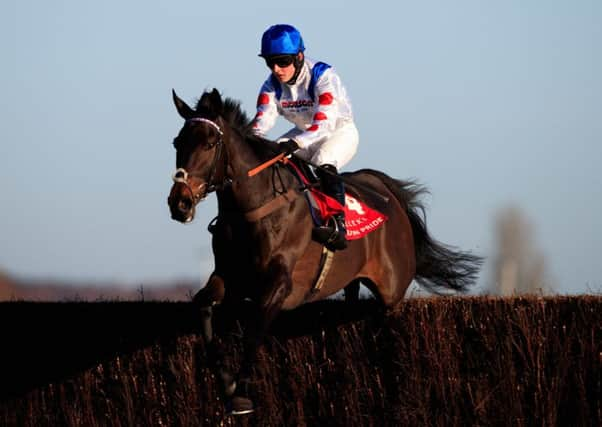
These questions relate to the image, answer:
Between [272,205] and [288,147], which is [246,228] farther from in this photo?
[288,147]

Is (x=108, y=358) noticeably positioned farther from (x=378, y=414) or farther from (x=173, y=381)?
(x=378, y=414)

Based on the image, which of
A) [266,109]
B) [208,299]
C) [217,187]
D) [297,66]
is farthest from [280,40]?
[208,299]

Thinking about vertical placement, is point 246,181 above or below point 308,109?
below

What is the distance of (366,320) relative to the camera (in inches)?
318

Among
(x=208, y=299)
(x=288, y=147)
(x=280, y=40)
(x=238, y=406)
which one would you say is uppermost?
(x=280, y=40)

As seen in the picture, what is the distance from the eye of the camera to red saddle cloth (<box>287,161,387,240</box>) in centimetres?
802

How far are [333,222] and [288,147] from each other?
64 centimetres

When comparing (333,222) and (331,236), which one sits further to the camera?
(333,222)

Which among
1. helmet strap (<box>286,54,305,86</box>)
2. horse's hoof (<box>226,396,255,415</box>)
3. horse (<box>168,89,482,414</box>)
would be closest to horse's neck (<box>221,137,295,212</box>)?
horse (<box>168,89,482,414</box>)

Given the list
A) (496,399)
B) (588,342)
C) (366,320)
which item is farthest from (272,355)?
(588,342)

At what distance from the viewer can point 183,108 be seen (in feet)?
23.8

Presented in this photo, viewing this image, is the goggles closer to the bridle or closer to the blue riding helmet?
the blue riding helmet

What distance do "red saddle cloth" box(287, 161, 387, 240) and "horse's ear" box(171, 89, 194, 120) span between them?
1.02 meters

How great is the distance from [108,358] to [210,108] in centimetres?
314
